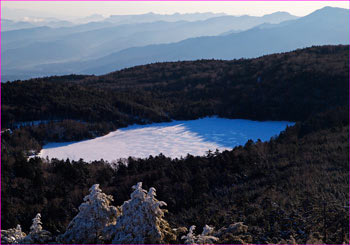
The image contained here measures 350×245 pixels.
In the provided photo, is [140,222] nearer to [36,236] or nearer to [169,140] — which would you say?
[36,236]

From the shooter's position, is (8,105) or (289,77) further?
(289,77)

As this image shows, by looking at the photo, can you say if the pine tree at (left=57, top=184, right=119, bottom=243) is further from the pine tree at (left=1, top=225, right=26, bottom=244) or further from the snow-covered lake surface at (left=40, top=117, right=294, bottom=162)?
the snow-covered lake surface at (left=40, top=117, right=294, bottom=162)

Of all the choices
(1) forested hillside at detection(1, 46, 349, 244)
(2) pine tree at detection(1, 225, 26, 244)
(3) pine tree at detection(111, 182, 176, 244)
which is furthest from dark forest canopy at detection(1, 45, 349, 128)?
(3) pine tree at detection(111, 182, 176, 244)

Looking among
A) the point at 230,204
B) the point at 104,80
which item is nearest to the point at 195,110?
the point at 230,204

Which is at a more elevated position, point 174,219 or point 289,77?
point 289,77

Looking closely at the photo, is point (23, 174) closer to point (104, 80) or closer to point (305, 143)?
point (305, 143)

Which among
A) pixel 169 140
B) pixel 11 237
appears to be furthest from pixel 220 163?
pixel 11 237

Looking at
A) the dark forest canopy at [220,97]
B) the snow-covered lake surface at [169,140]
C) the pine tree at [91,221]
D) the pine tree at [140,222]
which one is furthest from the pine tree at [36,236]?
the dark forest canopy at [220,97]
